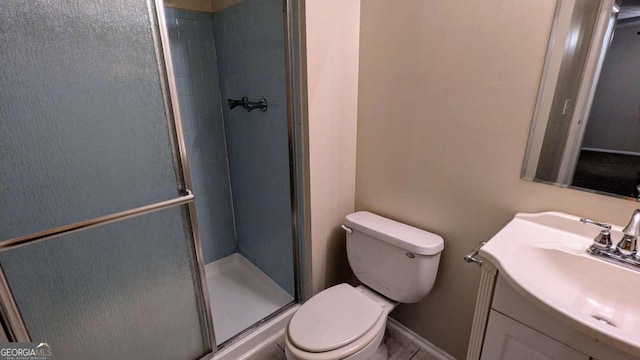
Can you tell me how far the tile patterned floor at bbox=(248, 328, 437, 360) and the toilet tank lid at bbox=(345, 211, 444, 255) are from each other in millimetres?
640

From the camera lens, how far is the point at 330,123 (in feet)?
4.63

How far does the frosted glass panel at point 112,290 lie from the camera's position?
89cm

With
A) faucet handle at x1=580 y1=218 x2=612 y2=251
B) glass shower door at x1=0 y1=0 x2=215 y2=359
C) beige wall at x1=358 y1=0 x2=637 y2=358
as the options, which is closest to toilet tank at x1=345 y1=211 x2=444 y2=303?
beige wall at x1=358 y1=0 x2=637 y2=358

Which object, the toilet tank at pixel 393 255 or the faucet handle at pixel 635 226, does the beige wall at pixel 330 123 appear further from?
the faucet handle at pixel 635 226

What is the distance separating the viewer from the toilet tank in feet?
4.08

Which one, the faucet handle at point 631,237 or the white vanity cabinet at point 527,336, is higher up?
the faucet handle at point 631,237

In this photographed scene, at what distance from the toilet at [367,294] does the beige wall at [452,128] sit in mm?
135

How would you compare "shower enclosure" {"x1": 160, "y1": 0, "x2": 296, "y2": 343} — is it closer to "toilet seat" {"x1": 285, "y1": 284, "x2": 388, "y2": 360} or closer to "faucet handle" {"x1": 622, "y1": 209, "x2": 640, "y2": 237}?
"toilet seat" {"x1": 285, "y1": 284, "x2": 388, "y2": 360}

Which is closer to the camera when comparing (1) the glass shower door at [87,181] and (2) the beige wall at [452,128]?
(1) the glass shower door at [87,181]

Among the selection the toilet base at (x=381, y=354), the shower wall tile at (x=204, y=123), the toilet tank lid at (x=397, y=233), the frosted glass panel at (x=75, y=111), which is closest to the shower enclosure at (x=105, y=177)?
the frosted glass panel at (x=75, y=111)

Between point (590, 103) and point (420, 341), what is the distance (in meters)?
1.30

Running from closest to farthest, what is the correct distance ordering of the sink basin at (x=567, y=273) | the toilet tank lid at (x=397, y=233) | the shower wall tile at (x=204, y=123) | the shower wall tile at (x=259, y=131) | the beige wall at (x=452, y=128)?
the sink basin at (x=567, y=273)
the beige wall at (x=452, y=128)
the toilet tank lid at (x=397, y=233)
the shower wall tile at (x=259, y=131)
the shower wall tile at (x=204, y=123)

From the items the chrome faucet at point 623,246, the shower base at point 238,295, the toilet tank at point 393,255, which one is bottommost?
the shower base at point 238,295

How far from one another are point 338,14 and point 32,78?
111 cm
